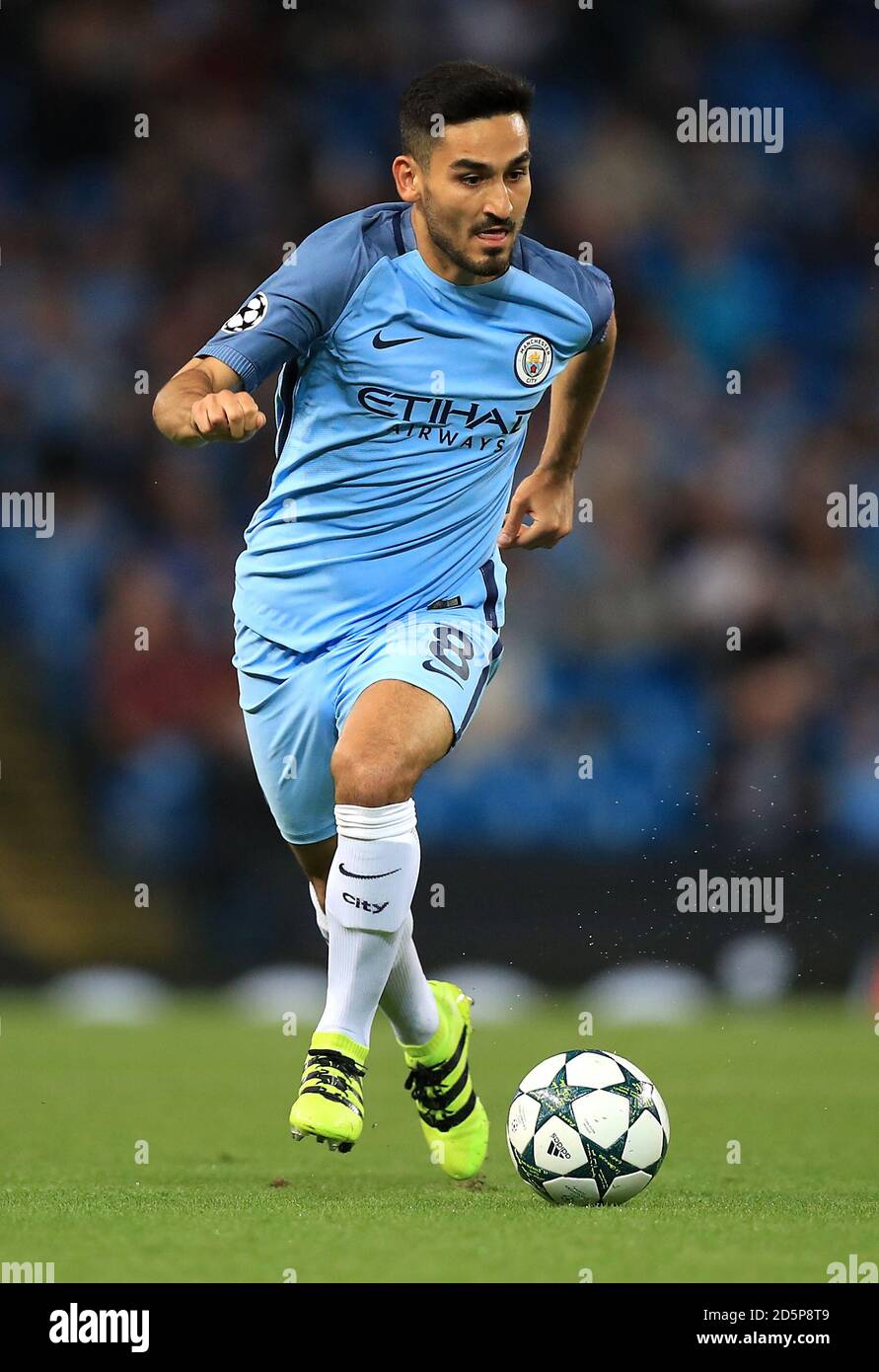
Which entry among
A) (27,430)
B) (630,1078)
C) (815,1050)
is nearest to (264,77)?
(27,430)

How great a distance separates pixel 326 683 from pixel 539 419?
7037mm

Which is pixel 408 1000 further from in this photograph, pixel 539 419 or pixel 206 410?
pixel 539 419

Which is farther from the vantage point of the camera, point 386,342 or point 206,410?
point 386,342

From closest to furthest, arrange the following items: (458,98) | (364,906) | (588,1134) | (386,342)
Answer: (588,1134), (364,906), (458,98), (386,342)

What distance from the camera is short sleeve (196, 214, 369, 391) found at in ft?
15.2

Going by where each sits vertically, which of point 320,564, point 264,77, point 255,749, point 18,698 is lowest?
point 255,749

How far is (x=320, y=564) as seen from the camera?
5051 mm

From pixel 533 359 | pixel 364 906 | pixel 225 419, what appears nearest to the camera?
pixel 225 419

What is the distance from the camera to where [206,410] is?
4176 millimetres

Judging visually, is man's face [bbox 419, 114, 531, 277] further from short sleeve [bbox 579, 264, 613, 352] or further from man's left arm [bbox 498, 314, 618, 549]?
man's left arm [bbox 498, 314, 618, 549]

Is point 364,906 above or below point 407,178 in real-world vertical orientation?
below

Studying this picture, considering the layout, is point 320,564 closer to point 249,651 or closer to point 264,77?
point 249,651

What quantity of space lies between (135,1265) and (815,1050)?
18.3 feet

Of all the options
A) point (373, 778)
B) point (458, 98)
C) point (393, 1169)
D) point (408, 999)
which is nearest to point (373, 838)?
point (373, 778)
